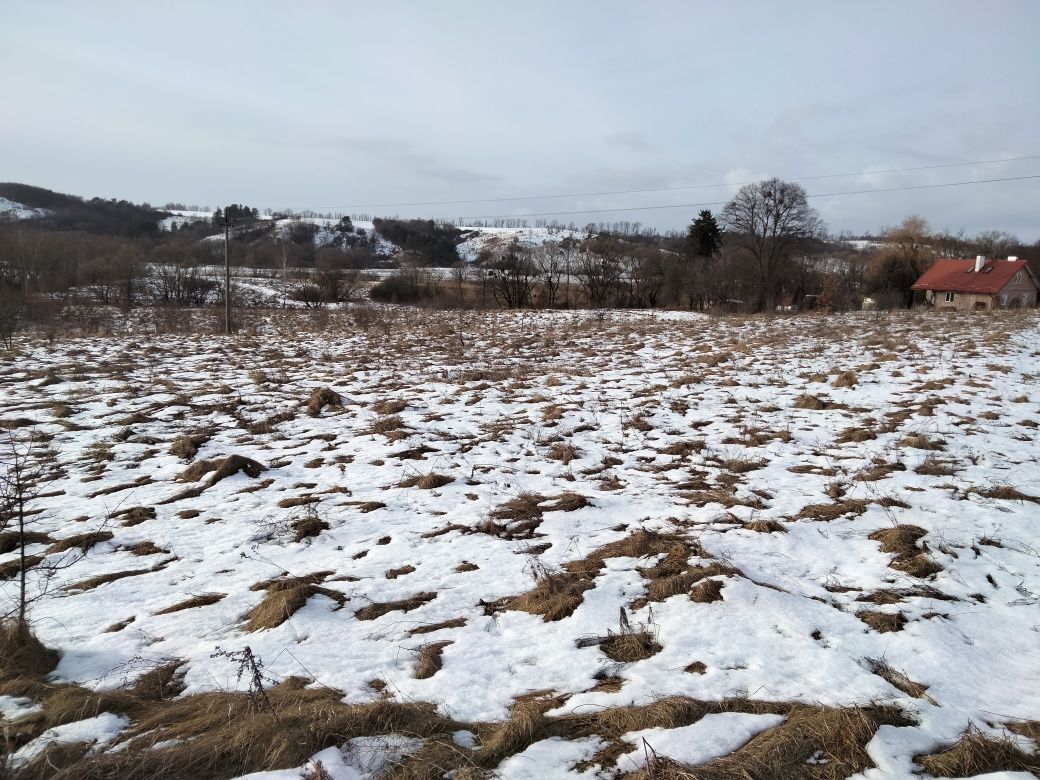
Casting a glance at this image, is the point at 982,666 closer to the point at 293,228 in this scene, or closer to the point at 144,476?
the point at 144,476

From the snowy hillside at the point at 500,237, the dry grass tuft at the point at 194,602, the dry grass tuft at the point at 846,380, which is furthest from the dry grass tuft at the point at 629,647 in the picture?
the snowy hillside at the point at 500,237

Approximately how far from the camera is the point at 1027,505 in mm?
5191

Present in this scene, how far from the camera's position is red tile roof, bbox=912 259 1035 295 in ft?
149

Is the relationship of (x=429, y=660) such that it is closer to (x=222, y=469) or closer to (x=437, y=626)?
(x=437, y=626)

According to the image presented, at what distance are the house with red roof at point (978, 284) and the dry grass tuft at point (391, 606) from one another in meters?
52.6

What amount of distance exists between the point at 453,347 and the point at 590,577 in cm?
1492

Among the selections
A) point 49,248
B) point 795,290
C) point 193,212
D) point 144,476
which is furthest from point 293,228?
point 144,476

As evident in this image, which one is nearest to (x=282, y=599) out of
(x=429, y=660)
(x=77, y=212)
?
(x=429, y=660)

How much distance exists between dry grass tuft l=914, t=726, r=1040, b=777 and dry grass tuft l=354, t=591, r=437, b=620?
304cm

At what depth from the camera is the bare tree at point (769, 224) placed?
123 ft

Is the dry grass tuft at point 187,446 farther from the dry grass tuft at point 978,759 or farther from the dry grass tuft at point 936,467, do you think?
the dry grass tuft at point 936,467

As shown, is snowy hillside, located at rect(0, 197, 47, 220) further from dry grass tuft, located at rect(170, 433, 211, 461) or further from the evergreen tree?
dry grass tuft, located at rect(170, 433, 211, 461)

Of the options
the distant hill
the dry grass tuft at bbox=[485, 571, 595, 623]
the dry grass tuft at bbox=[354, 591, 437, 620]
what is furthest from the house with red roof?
the distant hill

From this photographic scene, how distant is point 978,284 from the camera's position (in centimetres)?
4578
